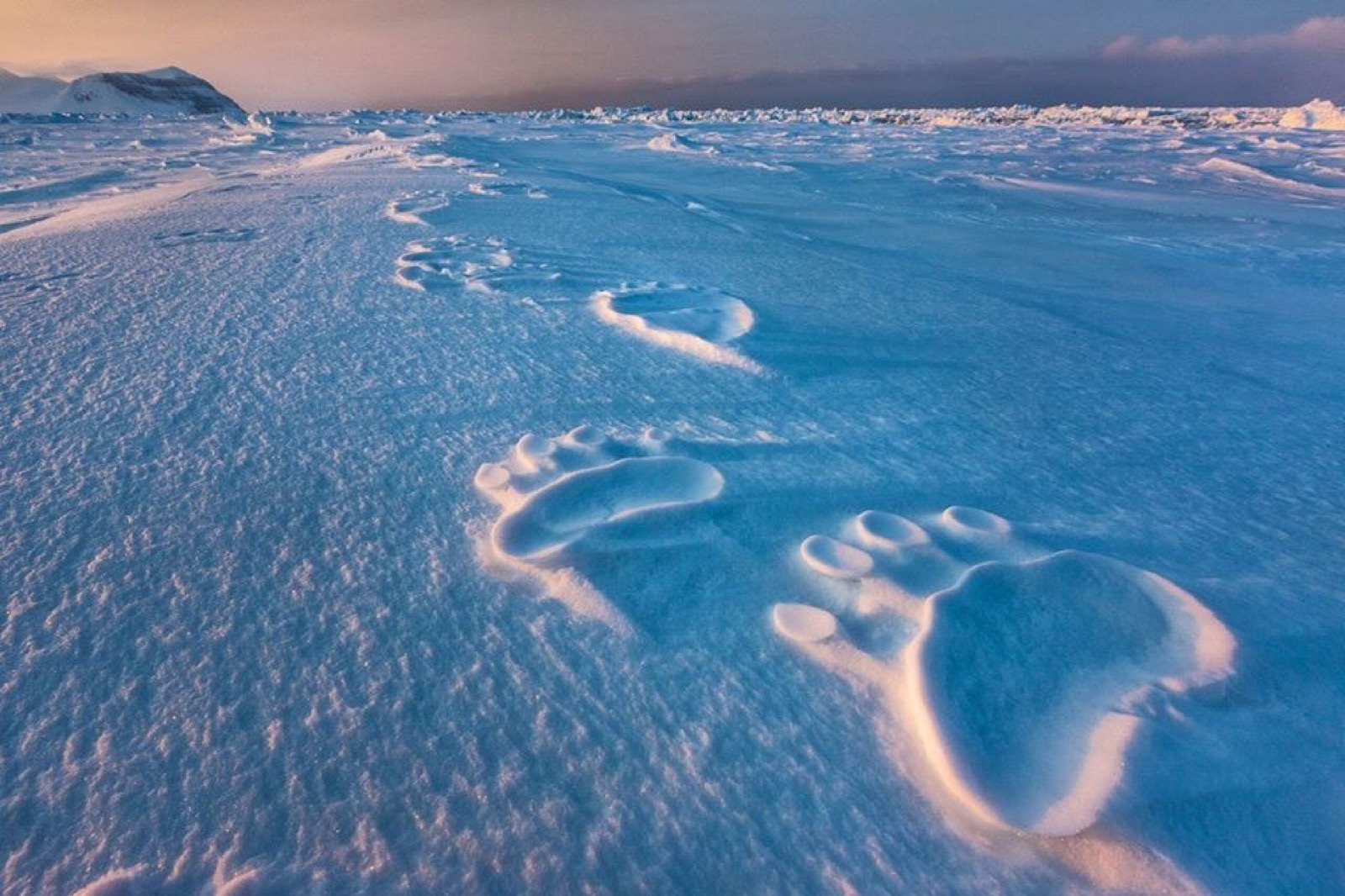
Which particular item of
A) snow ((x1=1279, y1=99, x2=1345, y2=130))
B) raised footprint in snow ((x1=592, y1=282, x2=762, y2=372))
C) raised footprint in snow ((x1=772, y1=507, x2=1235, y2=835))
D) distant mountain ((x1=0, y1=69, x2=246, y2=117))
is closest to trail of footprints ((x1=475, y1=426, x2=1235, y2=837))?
raised footprint in snow ((x1=772, y1=507, x2=1235, y2=835))

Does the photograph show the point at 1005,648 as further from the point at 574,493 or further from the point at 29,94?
the point at 29,94

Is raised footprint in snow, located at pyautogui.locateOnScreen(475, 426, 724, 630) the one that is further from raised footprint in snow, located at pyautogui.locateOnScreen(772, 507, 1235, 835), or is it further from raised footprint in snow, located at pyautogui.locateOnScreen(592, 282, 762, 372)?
raised footprint in snow, located at pyautogui.locateOnScreen(592, 282, 762, 372)

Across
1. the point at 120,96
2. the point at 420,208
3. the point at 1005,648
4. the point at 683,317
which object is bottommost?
the point at 1005,648

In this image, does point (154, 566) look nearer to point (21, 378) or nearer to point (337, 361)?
point (337, 361)

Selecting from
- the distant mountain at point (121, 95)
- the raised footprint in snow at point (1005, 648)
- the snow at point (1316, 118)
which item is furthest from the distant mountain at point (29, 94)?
the snow at point (1316, 118)

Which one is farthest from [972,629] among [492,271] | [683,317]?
[492,271]

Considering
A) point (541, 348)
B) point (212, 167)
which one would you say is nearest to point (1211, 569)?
point (541, 348)
